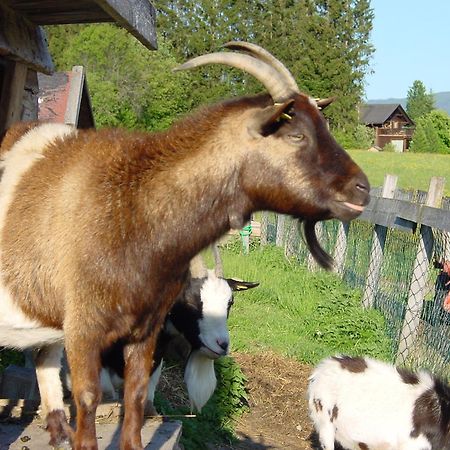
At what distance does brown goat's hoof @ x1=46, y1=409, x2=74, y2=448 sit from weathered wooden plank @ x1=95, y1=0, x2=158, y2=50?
234 cm

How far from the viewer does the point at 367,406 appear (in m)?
6.21

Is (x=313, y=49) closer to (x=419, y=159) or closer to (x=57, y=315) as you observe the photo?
(x=419, y=159)

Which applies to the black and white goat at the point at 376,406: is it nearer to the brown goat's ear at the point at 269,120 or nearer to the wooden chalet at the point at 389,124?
the brown goat's ear at the point at 269,120

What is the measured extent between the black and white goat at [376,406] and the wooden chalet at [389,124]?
89.8m

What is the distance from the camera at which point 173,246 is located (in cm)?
403

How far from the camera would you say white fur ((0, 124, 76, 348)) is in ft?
13.9

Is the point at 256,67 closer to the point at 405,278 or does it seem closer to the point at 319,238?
the point at 405,278

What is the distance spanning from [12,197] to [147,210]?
79cm

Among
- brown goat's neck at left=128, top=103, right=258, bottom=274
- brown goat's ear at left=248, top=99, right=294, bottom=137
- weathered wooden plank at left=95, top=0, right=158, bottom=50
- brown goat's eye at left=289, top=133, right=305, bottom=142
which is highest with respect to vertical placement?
weathered wooden plank at left=95, top=0, right=158, bottom=50

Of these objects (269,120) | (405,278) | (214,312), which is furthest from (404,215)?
(269,120)

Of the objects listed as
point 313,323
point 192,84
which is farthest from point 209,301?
point 192,84

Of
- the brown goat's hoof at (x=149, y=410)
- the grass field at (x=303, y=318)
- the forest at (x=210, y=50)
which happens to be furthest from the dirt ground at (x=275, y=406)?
the forest at (x=210, y=50)

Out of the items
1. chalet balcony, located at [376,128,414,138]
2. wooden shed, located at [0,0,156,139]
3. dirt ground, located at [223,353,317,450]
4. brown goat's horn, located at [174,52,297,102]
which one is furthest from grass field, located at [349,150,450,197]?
brown goat's horn, located at [174,52,297,102]

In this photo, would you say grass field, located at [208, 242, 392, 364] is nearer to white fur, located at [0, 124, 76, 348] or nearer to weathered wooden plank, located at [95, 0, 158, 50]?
weathered wooden plank, located at [95, 0, 158, 50]
